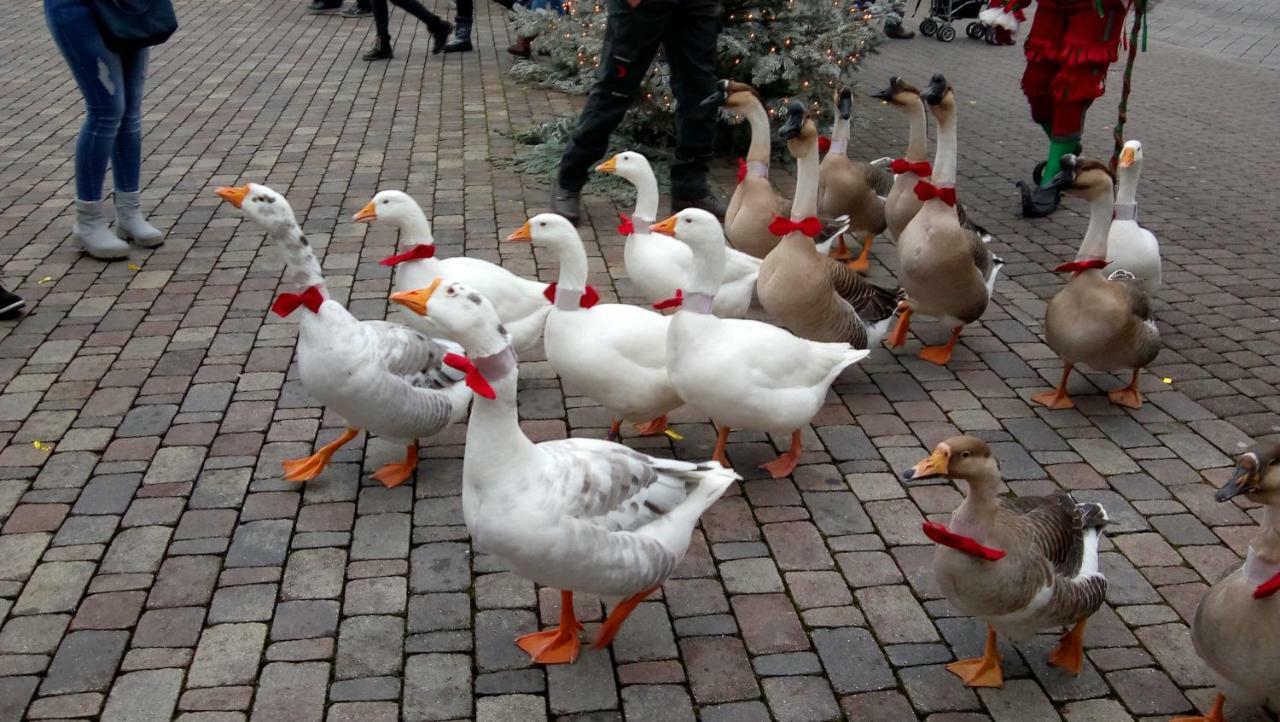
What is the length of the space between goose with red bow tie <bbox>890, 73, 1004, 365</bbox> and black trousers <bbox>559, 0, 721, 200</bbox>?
2038 mm

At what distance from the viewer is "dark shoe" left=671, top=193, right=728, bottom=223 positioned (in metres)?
8.38

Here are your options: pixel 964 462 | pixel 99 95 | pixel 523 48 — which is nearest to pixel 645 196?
pixel 964 462

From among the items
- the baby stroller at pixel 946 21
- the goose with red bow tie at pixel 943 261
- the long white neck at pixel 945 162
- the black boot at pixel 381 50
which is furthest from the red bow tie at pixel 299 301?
the baby stroller at pixel 946 21

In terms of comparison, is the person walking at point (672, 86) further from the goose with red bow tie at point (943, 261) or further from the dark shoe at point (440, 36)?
the dark shoe at point (440, 36)

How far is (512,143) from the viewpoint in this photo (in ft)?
34.0

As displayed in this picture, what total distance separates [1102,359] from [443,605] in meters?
3.80

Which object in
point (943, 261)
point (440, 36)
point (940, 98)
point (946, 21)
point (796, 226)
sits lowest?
point (440, 36)

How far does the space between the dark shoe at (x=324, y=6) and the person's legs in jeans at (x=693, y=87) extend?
10781 mm

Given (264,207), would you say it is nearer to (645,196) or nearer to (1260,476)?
(645,196)

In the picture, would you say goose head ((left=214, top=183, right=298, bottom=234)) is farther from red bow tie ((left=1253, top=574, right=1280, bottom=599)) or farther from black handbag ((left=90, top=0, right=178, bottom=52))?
red bow tie ((left=1253, top=574, right=1280, bottom=599))

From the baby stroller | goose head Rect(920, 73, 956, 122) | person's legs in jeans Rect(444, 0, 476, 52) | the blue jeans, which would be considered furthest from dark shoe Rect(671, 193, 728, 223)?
the baby stroller

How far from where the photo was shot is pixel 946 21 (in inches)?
658

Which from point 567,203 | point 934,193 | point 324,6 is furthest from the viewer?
point 324,6

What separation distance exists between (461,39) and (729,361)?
36.5 feet
